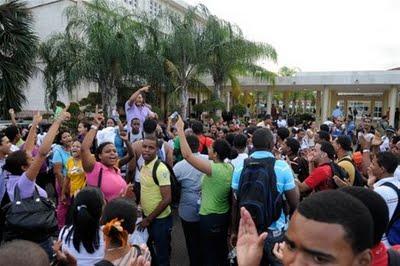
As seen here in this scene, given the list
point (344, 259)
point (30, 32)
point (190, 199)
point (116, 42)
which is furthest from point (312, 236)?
point (30, 32)

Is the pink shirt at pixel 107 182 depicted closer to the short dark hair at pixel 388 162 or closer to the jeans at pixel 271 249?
the jeans at pixel 271 249

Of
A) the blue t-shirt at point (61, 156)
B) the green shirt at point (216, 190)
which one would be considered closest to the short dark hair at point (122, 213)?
the green shirt at point (216, 190)

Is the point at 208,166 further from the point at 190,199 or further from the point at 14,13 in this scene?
the point at 14,13

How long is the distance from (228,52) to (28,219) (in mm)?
15304

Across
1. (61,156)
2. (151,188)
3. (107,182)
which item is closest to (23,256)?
(107,182)

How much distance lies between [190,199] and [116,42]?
1186 cm

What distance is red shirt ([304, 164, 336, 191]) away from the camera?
3824 millimetres

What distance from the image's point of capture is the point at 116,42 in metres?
14.6

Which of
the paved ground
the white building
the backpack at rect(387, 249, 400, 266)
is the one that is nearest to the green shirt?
the paved ground

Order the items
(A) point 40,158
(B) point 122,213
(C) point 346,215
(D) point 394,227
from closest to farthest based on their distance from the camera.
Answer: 1. (C) point 346,215
2. (B) point 122,213
3. (D) point 394,227
4. (A) point 40,158

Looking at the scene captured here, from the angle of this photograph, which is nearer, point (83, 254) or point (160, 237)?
point (83, 254)

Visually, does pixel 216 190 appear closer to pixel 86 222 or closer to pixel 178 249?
pixel 86 222

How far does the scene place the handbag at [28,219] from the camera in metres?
3.09

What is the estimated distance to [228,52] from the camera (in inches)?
686
